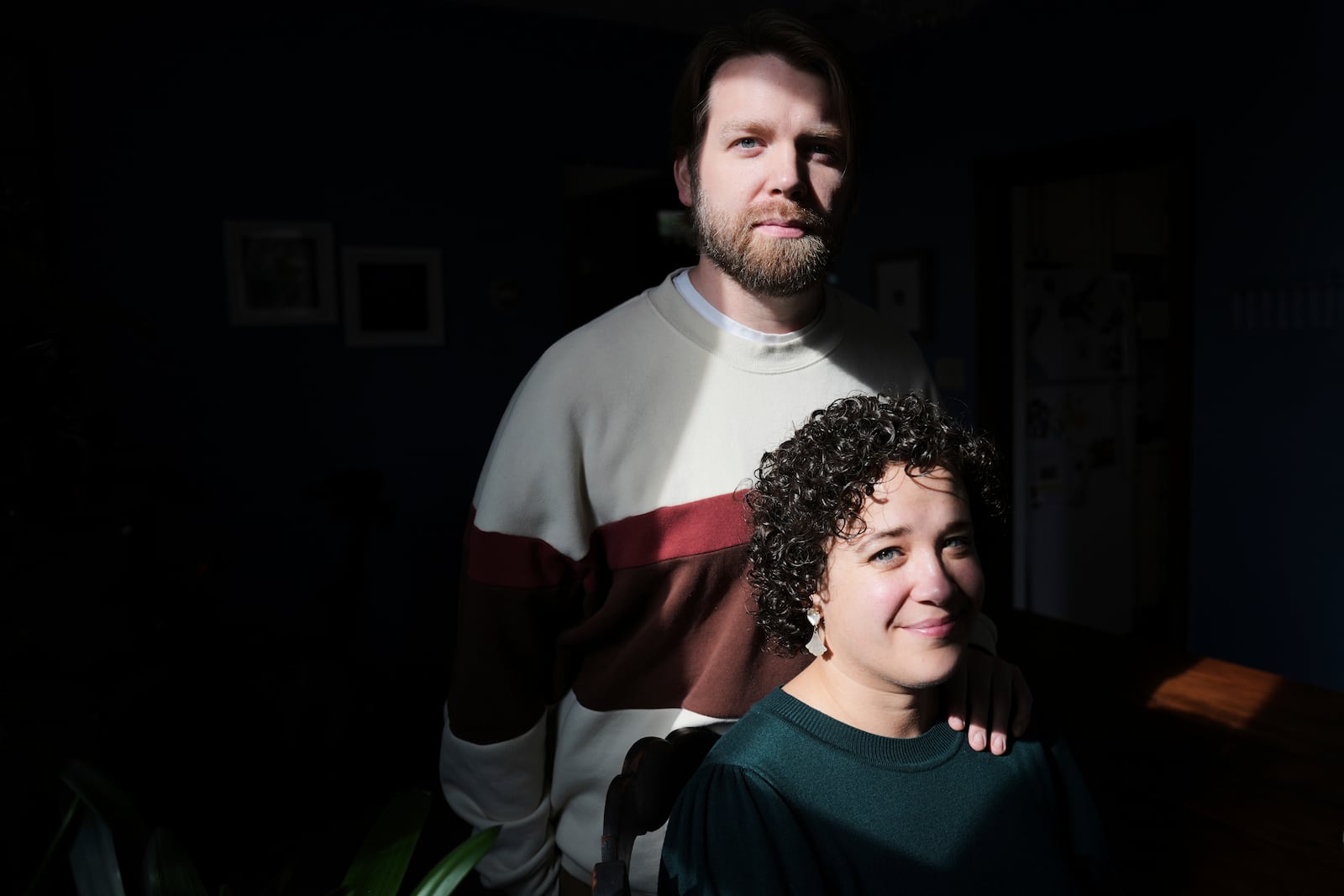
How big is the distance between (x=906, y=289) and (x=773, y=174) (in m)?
3.53

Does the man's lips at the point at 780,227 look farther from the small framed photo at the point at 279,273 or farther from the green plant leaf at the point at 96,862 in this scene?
the small framed photo at the point at 279,273

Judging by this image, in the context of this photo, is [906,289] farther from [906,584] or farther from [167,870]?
[167,870]

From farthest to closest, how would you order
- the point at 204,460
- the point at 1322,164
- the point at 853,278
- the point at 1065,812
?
the point at 853,278
the point at 204,460
the point at 1322,164
the point at 1065,812

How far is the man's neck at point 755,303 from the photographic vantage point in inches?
45.1

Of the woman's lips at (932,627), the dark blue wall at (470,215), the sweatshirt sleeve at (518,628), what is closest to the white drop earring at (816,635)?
the woman's lips at (932,627)

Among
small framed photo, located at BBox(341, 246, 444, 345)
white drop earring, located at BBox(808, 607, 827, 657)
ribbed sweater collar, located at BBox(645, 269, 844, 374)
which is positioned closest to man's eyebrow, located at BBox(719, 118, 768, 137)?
ribbed sweater collar, located at BBox(645, 269, 844, 374)

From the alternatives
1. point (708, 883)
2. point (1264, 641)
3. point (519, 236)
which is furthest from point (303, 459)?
point (1264, 641)

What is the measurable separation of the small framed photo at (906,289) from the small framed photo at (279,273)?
2470 mm

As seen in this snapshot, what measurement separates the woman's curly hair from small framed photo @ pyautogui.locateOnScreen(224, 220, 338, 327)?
3096 mm

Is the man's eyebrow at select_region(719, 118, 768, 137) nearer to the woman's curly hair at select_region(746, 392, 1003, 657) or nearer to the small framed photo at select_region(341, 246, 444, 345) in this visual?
A: the woman's curly hair at select_region(746, 392, 1003, 657)

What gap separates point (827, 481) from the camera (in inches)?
37.7

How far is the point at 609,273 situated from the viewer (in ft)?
17.4

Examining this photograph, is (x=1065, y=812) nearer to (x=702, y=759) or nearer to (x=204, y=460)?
(x=702, y=759)

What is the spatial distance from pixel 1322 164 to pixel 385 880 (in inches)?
126
